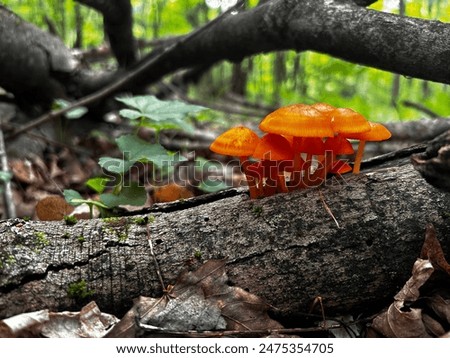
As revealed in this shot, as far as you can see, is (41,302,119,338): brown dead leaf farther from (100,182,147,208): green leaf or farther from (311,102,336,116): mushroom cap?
(311,102,336,116): mushroom cap

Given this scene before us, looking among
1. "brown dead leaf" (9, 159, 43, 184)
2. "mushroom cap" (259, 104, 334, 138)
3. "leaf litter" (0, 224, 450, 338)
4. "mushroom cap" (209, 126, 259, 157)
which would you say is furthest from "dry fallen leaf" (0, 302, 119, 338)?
"brown dead leaf" (9, 159, 43, 184)

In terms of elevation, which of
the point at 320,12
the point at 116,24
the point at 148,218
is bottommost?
the point at 148,218

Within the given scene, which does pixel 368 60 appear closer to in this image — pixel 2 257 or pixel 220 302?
pixel 220 302

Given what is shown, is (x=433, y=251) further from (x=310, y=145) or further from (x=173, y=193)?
(x=173, y=193)

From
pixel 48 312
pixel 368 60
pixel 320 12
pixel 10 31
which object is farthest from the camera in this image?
pixel 10 31
